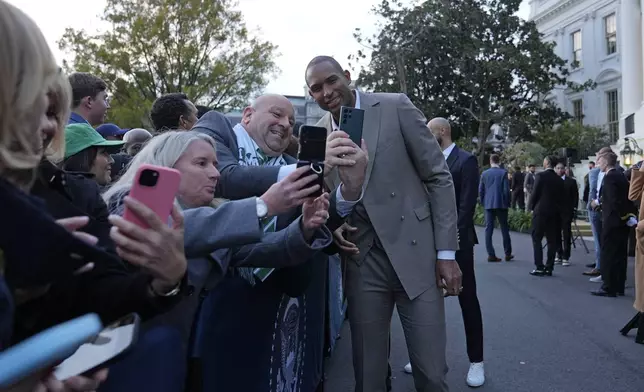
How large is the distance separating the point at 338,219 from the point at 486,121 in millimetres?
31422

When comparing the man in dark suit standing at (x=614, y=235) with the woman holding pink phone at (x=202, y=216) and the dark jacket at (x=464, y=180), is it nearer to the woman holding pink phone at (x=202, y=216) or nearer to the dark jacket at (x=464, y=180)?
the dark jacket at (x=464, y=180)

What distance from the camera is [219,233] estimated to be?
1756 millimetres

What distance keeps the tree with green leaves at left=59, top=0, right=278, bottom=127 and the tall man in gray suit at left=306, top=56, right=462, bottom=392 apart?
19130 millimetres

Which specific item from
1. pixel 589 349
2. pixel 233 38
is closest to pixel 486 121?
pixel 233 38

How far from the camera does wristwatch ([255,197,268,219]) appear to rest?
1814mm

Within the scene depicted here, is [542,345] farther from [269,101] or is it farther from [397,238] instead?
[269,101]

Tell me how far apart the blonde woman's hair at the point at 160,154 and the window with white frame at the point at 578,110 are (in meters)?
36.4

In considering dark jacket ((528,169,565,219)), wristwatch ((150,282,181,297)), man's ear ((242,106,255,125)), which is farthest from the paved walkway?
wristwatch ((150,282,181,297))

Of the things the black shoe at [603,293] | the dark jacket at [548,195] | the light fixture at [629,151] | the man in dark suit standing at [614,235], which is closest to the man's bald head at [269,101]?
the man in dark suit standing at [614,235]

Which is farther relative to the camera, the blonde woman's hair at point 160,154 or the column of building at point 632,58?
the column of building at point 632,58

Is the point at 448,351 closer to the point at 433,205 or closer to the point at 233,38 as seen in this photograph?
the point at 433,205

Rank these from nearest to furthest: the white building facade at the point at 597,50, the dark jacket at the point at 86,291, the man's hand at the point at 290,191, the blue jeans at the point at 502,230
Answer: the dark jacket at the point at 86,291 < the man's hand at the point at 290,191 < the blue jeans at the point at 502,230 < the white building facade at the point at 597,50

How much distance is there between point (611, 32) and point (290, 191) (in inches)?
1420

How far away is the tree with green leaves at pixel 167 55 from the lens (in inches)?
853
